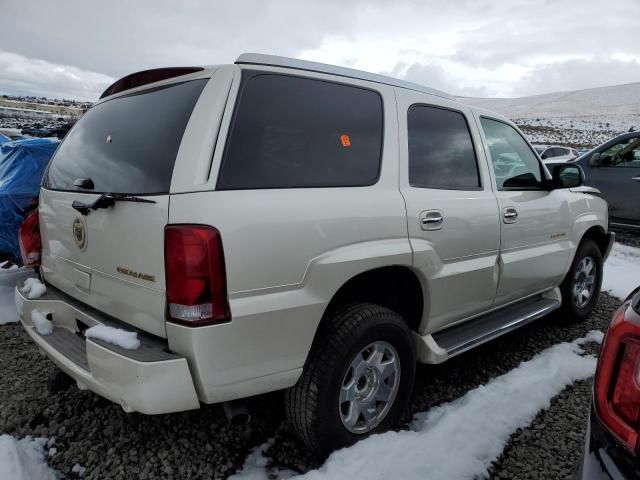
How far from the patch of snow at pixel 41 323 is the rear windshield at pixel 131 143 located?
0.67 m

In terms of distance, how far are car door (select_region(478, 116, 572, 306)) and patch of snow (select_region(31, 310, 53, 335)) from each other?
8.80 feet

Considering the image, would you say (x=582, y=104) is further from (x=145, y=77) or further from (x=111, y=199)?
(x=111, y=199)

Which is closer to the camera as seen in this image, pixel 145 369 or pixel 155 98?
pixel 145 369

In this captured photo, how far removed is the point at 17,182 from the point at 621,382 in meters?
4.72

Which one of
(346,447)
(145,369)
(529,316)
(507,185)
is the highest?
(507,185)

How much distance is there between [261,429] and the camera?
2.50 meters

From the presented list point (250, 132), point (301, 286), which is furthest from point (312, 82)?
point (301, 286)

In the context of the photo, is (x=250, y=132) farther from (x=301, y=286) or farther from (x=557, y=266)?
(x=557, y=266)

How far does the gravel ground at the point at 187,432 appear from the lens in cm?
223

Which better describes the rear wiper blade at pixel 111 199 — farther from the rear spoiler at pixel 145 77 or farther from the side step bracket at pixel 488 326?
the side step bracket at pixel 488 326

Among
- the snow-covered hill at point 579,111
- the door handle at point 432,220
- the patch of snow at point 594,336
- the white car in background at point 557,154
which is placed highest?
the snow-covered hill at point 579,111

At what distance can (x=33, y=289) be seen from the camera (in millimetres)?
2512

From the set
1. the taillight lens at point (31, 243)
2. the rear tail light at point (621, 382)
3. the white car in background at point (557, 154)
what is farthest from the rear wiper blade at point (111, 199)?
the white car in background at point (557, 154)

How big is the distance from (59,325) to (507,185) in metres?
2.90
